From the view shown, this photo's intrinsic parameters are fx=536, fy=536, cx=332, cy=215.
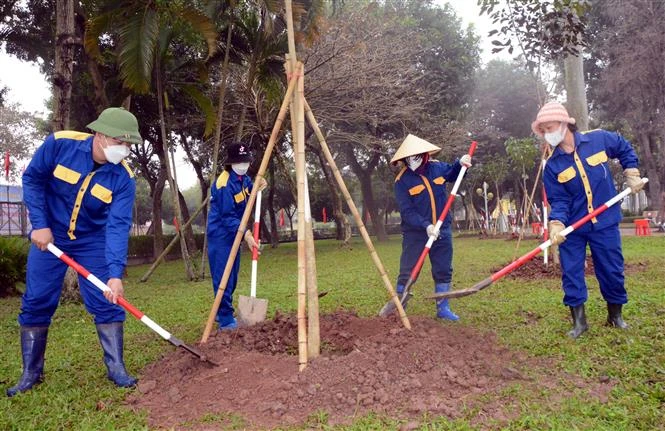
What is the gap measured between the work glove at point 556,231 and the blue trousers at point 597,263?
0.18m

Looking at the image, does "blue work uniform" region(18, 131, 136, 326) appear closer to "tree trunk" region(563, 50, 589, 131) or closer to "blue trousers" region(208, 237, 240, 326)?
"blue trousers" region(208, 237, 240, 326)

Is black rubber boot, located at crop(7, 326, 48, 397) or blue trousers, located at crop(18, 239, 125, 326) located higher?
blue trousers, located at crop(18, 239, 125, 326)

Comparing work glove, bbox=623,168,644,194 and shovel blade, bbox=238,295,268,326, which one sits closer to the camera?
work glove, bbox=623,168,644,194

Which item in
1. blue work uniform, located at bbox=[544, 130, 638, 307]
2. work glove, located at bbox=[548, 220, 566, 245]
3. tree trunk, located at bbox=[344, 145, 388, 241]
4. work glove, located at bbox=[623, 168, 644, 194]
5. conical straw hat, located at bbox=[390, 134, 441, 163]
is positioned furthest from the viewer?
tree trunk, located at bbox=[344, 145, 388, 241]

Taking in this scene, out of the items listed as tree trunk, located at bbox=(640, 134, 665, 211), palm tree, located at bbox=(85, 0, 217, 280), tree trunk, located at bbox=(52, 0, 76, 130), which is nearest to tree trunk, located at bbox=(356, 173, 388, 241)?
tree trunk, located at bbox=(640, 134, 665, 211)

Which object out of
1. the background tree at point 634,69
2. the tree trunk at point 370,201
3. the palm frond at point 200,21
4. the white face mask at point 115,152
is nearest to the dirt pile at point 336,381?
the white face mask at point 115,152

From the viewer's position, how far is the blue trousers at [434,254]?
531cm

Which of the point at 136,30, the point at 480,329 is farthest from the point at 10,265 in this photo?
the point at 480,329

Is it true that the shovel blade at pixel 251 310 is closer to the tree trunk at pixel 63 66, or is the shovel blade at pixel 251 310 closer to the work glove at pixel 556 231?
the work glove at pixel 556 231

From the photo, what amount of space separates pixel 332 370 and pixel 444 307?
2304 millimetres

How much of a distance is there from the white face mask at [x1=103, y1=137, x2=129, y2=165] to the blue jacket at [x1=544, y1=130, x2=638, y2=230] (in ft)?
11.1

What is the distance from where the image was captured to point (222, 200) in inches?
206

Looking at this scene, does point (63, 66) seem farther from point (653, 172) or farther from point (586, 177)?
point (653, 172)

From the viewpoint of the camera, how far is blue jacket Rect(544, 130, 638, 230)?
436 cm
